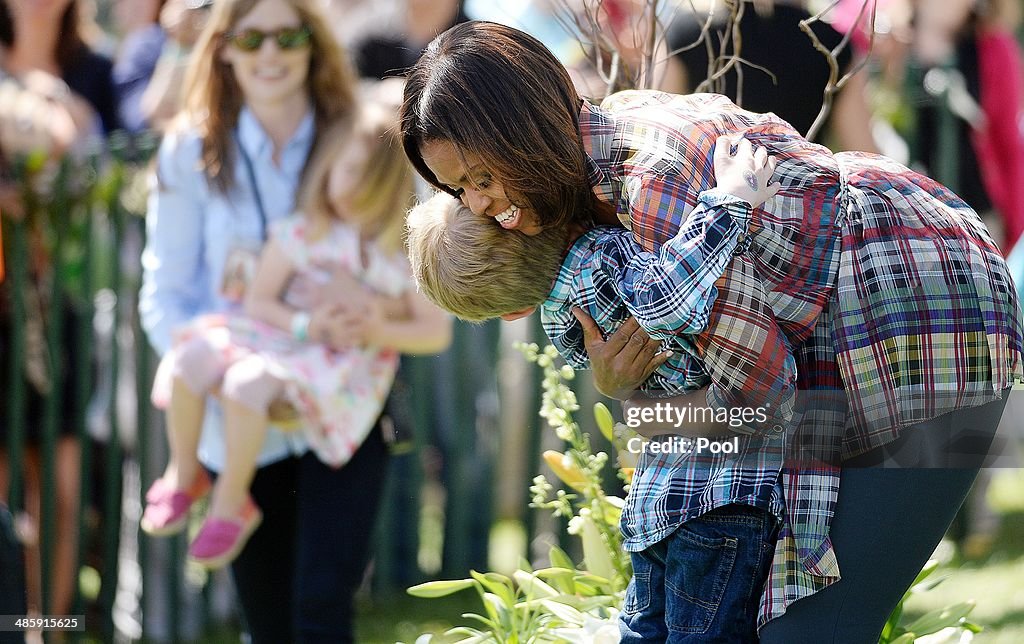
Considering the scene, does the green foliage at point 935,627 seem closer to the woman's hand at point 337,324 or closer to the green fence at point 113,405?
the woman's hand at point 337,324

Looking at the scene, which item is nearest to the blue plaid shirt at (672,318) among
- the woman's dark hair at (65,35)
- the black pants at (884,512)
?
the black pants at (884,512)

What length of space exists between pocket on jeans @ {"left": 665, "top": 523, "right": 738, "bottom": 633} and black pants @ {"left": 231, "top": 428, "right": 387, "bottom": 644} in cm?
139

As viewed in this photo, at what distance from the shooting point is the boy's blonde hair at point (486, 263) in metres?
1.85

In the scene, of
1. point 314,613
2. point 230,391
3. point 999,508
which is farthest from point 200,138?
point 999,508

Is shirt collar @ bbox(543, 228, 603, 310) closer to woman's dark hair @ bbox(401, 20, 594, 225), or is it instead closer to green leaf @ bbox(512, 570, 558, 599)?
woman's dark hair @ bbox(401, 20, 594, 225)

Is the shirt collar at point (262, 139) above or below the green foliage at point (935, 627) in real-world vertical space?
above

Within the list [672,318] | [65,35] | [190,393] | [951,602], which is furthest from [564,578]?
[65,35]

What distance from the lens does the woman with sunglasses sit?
3158 mm

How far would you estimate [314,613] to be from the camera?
2988 mm

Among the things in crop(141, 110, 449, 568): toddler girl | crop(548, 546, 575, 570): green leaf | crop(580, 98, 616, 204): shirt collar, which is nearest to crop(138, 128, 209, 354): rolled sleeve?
crop(141, 110, 449, 568): toddler girl

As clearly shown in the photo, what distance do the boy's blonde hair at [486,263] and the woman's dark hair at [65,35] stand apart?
3.00 m

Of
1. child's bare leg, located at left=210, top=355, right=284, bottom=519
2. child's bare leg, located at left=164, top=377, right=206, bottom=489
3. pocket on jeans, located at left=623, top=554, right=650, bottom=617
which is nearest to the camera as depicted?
pocket on jeans, located at left=623, top=554, right=650, bottom=617

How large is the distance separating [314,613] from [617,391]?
54.6 inches
